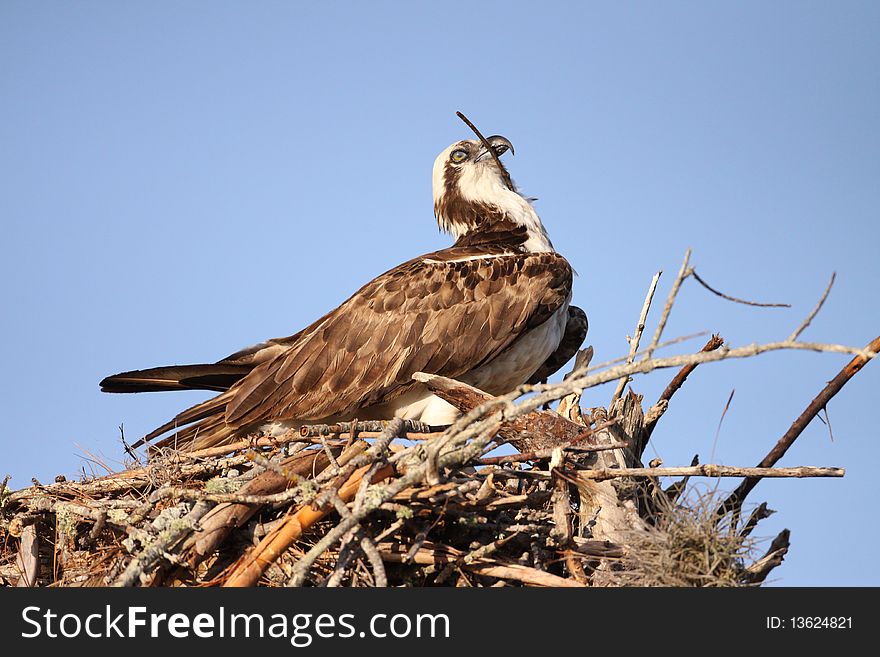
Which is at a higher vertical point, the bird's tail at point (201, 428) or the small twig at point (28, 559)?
the bird's tail at point (201, 428)

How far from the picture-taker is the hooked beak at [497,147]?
9000 millimetres

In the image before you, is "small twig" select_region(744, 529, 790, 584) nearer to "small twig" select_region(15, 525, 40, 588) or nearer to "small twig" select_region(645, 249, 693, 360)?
"small twig" select_region(645, 249, 693, 360)

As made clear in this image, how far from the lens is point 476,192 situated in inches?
345

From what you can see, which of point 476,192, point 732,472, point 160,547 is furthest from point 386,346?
point 732,472

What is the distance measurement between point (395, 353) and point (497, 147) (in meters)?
2.78

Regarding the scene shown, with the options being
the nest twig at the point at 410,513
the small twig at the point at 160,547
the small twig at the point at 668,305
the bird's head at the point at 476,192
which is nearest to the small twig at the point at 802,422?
the nest twig at the point at 410,513

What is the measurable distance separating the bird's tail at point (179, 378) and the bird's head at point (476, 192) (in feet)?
7.95

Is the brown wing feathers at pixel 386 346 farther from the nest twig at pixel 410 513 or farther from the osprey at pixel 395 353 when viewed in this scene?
the nest twig at pixel 410 513

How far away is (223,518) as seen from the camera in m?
4.95

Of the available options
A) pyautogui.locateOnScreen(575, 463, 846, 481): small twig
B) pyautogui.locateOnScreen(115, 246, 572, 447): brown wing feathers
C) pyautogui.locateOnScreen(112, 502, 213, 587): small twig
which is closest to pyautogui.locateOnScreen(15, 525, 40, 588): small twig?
pyautogui.locateOnScreen(112, 502, 213, 587): small twig

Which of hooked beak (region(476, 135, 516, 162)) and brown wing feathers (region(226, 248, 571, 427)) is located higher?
hooked beak (region(476, 135, 516, 162))

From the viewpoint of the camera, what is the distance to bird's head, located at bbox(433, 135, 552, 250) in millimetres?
8500

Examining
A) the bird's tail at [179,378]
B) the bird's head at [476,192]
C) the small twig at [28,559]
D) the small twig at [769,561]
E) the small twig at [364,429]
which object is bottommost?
the small twig at [769,561]
